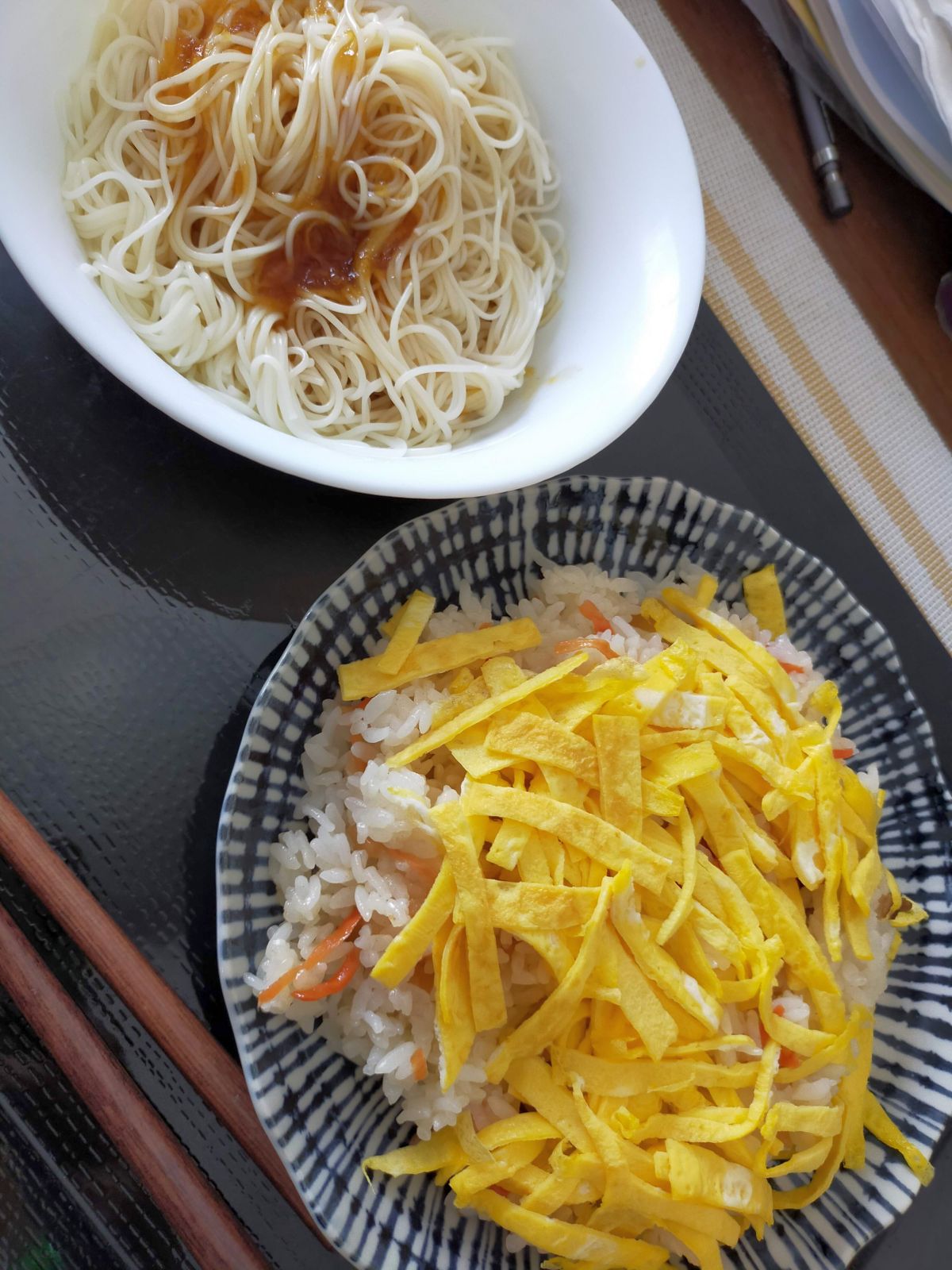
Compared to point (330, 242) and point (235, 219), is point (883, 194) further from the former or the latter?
point (235, 219)

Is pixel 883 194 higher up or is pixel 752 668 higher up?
pixel 883 194

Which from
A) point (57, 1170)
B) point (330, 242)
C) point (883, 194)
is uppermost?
point (330, 242)

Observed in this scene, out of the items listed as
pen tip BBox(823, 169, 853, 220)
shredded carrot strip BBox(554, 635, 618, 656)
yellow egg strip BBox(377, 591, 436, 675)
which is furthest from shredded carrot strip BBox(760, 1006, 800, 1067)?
pen tip BBox(823, 169, 853, 220)

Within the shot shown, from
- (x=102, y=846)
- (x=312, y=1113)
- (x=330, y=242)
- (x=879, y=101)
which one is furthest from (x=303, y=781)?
(x=879, y=101)


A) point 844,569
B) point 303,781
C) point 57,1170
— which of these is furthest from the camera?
point 844,569

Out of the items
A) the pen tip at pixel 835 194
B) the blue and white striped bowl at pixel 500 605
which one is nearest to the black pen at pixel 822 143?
the pen tip at pixel 835 194

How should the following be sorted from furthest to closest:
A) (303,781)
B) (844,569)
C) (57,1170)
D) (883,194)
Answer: (883,194) < (844,569) < (303,781) < (57,1170)

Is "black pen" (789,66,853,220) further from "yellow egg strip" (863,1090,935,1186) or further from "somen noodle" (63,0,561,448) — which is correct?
"yellow egg strip" (863,1090,935,1186)

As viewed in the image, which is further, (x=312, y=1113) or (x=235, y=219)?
(x=235, y=219)
